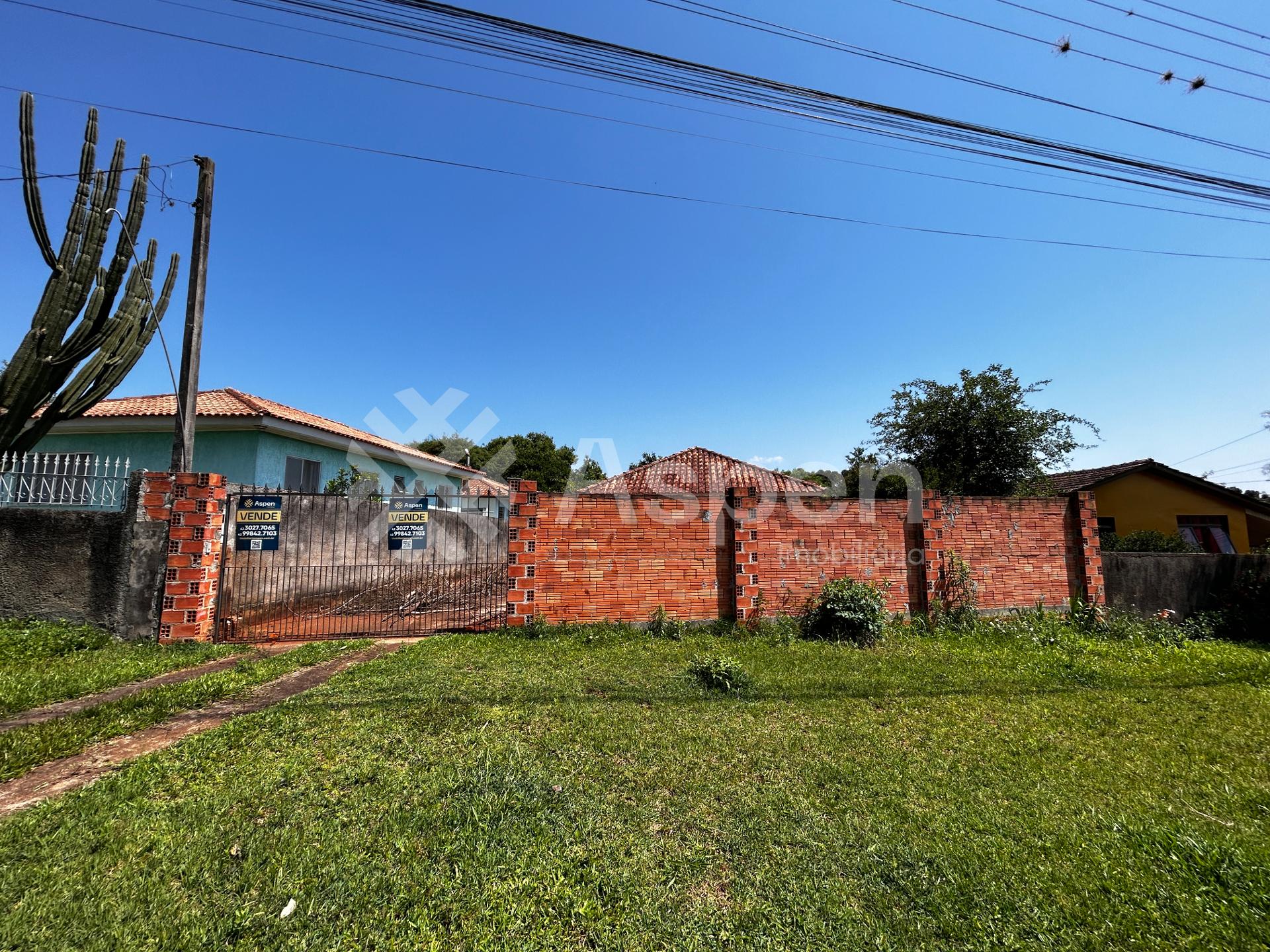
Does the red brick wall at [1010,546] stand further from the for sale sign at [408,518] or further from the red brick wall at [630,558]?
the for sale sign at [408,518]

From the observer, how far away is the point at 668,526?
698 centimetres

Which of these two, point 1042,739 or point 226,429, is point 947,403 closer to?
point 1042,739

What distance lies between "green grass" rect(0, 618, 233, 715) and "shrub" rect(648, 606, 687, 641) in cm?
514

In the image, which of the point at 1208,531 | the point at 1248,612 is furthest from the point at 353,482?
the point at 1208,531

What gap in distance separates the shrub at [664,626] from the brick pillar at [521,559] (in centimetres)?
163

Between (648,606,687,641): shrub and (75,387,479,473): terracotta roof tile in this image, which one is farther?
(75,387,479,473): terracotta roof tile

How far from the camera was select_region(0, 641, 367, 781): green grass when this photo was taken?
10.4 feet

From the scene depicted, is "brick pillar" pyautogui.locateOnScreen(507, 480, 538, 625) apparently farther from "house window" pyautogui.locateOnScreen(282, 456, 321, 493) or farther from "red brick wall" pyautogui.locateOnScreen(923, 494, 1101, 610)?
"house window" pyautogui.locateOnScreen(282, 456, 321, 493)

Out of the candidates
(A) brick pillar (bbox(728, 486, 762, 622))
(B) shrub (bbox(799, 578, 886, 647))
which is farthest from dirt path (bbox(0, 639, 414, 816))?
(B) shrub (bbox(799, 578, 886, 647))

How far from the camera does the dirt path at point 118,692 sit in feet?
12.3

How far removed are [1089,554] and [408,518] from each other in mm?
10658

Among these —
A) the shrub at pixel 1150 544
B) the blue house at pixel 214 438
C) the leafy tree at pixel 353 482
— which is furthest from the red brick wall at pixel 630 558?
the shrub at pixel 1150 544

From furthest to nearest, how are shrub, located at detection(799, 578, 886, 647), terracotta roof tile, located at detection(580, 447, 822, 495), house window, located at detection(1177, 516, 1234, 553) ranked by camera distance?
terracotta roof tile, located at detection(580, 447, 822, 495), house window, located at detection(1177, 516, 1234, 553), shrub, located at detection(799, 578, 886, 647)

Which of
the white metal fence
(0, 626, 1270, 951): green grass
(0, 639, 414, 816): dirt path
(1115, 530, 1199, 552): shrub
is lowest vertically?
(0, 626, 1270, 951): green grass
